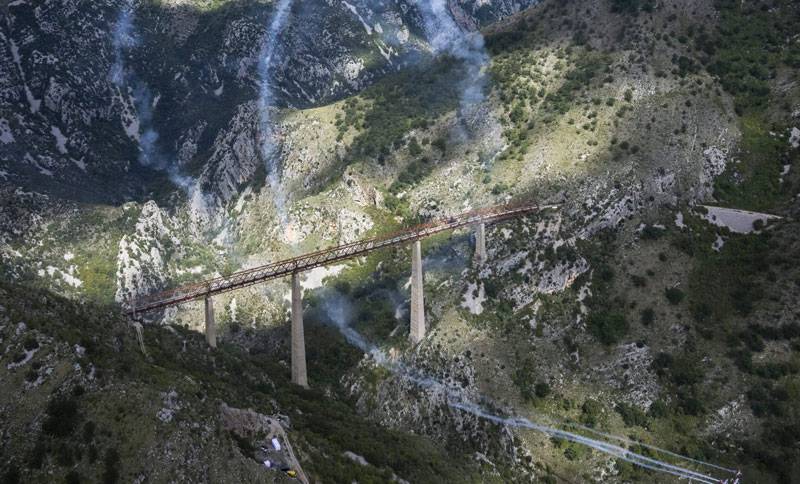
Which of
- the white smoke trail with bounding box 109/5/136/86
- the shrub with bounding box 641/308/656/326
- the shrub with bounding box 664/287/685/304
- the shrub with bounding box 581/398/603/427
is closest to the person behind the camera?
the shrub with bounding box 581/398/603/427

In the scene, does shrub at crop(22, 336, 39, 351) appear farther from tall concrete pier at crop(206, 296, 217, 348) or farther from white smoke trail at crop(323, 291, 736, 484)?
white smoke trail at crop(323, 291, 736, 484)

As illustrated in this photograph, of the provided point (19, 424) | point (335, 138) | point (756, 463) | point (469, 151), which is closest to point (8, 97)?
point (335, 138)

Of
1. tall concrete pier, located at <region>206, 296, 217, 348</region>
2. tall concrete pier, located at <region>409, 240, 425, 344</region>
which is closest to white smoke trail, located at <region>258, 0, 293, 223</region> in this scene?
tall concrete pier, located at <region>206, 296, 217, 348</region>

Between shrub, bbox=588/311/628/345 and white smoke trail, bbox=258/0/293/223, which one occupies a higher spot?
white smoke trail, bbox=258/0/293/223

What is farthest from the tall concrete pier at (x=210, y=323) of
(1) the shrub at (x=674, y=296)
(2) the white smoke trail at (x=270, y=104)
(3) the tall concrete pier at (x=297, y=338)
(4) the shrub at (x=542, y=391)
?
(1) the shrub at (x=674, y=296)

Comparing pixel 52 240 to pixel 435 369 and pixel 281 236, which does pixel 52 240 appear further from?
pixel 435 369

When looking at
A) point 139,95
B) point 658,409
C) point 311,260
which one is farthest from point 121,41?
point 658,409

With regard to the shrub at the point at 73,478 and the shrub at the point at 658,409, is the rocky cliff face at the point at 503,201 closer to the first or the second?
the shrub at the point at 658,409
